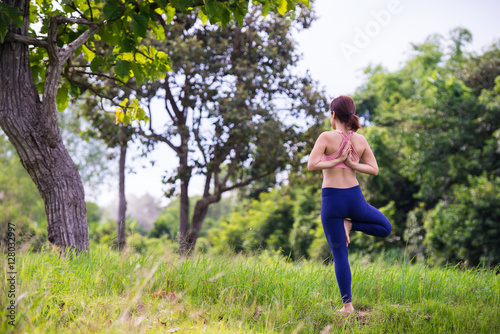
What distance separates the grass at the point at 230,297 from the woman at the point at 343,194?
40 cm

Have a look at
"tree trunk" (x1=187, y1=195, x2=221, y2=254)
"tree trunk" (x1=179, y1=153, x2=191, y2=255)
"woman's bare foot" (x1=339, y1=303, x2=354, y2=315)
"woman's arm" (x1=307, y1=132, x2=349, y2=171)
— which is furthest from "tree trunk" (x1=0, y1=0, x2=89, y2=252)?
"tree trunk" (x1=187, y1=195, x2=221, y2=254)

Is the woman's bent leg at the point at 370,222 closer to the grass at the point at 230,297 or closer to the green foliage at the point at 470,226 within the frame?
the grass at the point at 230,297

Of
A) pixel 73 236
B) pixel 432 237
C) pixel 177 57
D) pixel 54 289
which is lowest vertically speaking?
pixel 432 237

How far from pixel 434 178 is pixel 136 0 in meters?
14.4

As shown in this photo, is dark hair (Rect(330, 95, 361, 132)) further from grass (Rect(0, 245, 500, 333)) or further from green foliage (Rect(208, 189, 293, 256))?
green foliage (Rect(208, 189, 293, 256))

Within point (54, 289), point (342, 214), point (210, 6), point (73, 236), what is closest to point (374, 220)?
point (342, 214)

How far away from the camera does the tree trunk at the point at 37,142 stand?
401cm

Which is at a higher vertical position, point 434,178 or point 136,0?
point 136,0

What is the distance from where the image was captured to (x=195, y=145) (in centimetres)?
984

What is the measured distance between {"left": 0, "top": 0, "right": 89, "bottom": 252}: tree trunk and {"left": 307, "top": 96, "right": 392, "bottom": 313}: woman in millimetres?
2523

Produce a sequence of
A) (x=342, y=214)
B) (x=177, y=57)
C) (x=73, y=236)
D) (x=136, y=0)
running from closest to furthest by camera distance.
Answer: (x=342, y=214) < (x=136, y=0) < (x=73, y=236) < (x=177, y=57)

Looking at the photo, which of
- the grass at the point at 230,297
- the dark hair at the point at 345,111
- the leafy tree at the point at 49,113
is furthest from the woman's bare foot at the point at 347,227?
the leafy tree at the point at 49,113

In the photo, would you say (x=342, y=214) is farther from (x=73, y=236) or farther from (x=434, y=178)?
(x=434, y=178)

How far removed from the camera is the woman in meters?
3.33
